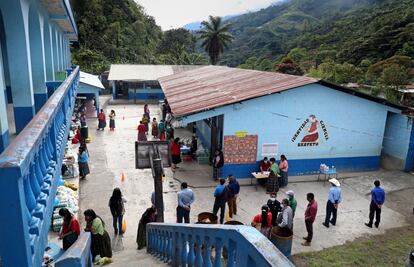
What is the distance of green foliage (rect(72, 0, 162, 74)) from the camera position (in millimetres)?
42378

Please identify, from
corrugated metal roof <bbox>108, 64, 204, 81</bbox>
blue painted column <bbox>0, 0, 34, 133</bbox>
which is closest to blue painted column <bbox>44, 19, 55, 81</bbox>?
blue painted column <bbox>0, 0, 34, 133</bbox>

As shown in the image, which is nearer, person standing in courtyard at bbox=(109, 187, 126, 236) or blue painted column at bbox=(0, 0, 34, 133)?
blue painted column at bbox=(0, 0, 34, 133)

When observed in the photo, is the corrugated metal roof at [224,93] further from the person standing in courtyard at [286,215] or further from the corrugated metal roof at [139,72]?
the corrugated metal roof at [139,72]

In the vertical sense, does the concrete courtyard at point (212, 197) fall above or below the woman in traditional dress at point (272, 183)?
below

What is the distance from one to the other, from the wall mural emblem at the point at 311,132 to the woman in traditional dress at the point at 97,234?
358 inches

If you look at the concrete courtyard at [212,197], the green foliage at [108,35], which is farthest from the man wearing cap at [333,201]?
the green foliage at [108,35]

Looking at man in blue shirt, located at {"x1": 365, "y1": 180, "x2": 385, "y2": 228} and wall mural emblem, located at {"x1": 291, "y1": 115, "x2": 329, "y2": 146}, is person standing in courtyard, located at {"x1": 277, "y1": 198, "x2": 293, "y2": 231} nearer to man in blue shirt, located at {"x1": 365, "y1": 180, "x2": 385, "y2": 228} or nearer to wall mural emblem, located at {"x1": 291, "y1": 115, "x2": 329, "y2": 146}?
man in blue shirt, located at {"x1": 365, "y1": 180, "x2": 385, "y2": 228}

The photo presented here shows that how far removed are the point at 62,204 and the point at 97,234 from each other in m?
2.99

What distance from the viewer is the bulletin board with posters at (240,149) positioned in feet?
42.9

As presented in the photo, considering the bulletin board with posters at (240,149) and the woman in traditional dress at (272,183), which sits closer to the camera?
the woman in traditional dress at (272,183)

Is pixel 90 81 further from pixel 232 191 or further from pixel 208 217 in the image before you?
pixel 208 217

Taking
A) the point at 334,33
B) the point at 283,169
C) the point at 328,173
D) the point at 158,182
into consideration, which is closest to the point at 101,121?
the point at 283,169

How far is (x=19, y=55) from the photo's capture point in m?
5.29

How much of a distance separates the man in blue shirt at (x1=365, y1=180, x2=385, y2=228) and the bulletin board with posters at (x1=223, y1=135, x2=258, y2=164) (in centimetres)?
479
